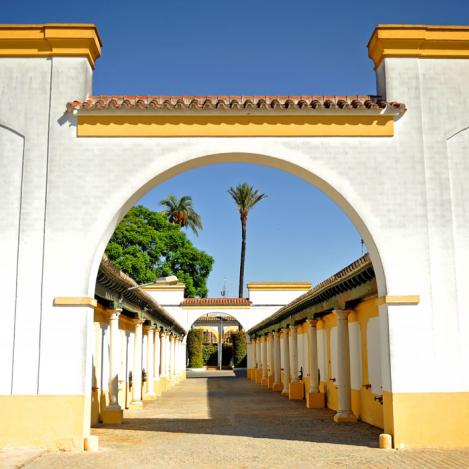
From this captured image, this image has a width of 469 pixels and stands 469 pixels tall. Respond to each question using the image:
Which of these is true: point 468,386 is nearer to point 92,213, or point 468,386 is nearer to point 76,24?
point 92,213

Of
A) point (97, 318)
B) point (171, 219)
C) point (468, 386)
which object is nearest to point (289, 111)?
point (468, 386)

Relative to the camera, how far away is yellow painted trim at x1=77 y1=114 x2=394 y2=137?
1138 centimetres

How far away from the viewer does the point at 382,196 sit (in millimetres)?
11211

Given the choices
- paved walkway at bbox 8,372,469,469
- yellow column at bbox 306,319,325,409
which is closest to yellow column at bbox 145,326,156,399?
paved walkway at bbox 8,372,469,469

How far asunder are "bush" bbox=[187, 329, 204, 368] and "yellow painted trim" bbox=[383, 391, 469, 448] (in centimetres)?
4844

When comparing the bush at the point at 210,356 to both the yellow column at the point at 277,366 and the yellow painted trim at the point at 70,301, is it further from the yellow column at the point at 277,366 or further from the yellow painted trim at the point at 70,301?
the yellow painted trim at the point at 70,301

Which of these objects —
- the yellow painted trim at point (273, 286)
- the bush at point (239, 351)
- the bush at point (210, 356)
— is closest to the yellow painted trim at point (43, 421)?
the yellow painted trim at point (273, 286)

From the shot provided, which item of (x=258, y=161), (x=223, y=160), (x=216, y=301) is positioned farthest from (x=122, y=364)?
(x=216, y=301)

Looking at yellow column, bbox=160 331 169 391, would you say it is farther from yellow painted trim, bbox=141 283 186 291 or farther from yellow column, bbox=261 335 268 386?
yellow painted trim, bbox=141 283 186 291

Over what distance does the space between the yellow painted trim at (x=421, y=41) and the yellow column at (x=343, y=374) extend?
24.1 ft

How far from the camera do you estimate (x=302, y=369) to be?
25984 millimetres

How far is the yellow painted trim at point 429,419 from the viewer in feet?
34.6

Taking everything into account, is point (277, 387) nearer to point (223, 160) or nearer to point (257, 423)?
point (257, 423)

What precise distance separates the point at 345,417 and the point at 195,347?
43333 mm
